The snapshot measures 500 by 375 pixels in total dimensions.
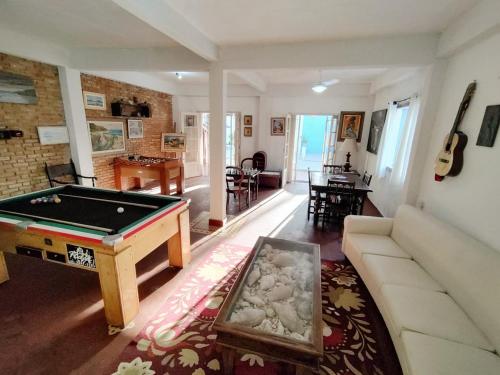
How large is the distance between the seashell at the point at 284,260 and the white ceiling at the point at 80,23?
2916 millimetres

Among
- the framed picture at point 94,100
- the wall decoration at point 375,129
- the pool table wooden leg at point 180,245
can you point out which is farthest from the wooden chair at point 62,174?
the wall decoration at point 375,129

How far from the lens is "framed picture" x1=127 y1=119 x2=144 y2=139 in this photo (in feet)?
18.9

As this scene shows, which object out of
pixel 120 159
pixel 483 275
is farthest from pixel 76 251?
pixel 120 159

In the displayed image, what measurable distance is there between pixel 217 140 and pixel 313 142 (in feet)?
31.9

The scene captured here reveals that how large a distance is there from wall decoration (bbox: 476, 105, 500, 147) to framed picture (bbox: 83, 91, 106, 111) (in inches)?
234

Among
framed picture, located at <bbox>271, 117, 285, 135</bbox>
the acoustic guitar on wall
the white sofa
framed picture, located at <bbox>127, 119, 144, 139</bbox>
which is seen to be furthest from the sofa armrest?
framed picture, located at <bbox>127, 119, 144, 139</bbox>

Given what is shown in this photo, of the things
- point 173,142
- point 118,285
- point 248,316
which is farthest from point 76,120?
point 248,316

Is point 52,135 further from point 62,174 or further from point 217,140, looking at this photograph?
point 217,140

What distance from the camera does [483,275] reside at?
167cm

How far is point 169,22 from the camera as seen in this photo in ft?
7.90

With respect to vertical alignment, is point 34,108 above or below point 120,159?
above

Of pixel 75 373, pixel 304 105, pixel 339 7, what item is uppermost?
pixel 339 7

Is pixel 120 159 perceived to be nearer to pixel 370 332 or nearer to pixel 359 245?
pixel 359 245

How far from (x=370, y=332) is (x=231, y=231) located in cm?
229
